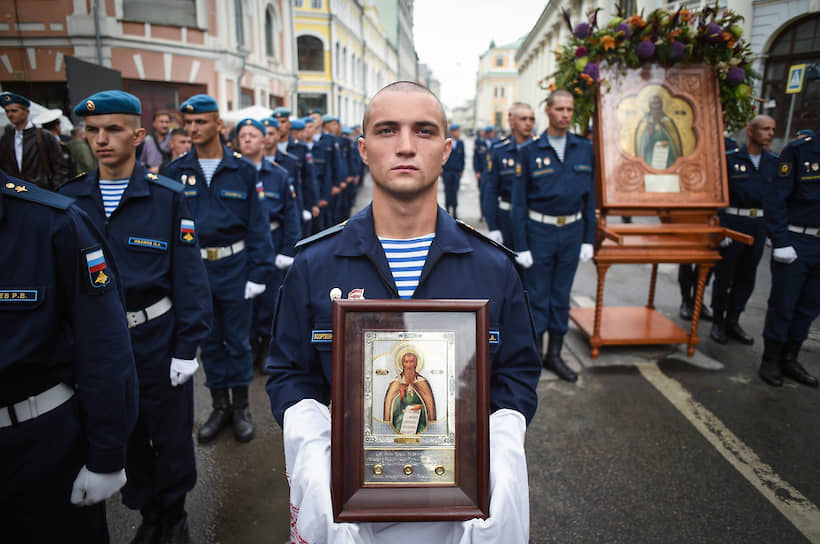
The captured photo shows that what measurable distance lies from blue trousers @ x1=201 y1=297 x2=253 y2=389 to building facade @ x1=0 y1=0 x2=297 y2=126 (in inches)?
270

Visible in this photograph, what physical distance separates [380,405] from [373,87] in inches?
1880

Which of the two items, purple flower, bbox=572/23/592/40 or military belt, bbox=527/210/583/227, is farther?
military belt, bbox=527/210/583/227

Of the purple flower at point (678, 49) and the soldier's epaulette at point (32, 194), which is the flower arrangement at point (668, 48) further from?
the soldier's epaulette at point (32, 194)

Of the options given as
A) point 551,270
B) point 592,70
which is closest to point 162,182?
point 551,270

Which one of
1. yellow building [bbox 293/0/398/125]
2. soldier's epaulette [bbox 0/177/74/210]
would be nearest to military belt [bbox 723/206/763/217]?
soldier's epaulette [bbox 0/177/74/210]

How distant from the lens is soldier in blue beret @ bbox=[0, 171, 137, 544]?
4.92 feet

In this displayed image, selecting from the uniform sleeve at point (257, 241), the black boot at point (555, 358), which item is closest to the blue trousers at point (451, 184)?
the black boot at point (555, 358)

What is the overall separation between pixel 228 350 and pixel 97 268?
218 cm

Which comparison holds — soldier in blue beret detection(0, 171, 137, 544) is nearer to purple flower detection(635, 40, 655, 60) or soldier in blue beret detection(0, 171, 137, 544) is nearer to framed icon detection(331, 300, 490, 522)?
framed icon detection(331, 300, 490, 522)

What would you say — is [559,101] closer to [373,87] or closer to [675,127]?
[675,127]

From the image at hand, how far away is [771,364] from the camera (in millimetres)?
4430

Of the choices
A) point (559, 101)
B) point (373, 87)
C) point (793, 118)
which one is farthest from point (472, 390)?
point (373, 87)

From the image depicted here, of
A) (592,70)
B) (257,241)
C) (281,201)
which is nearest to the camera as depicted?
(257,241)

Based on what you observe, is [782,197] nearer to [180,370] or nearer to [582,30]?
[582,30]
